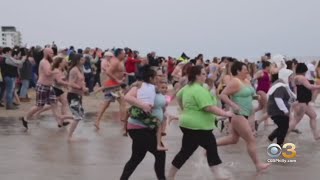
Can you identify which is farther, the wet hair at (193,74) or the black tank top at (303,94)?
the black tank top at (303,94)

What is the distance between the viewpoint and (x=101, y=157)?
973cm

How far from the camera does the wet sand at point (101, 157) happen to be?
8438 mm

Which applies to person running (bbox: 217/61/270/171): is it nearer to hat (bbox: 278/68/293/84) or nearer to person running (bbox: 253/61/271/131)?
hat (bbox: 278/68/293/84)

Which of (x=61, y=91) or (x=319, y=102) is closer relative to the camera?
(x=61, y=91)

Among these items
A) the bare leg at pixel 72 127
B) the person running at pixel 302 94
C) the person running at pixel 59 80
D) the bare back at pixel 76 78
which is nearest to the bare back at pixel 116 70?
the person running at pixel 59 80

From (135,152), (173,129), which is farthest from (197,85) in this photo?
(173,129)

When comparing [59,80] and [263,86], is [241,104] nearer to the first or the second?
[59,80]

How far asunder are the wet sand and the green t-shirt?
945 millimetres

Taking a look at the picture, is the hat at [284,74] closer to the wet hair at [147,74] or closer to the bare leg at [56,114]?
the wet hair at [147,74]

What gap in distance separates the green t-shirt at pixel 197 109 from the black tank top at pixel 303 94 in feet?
13.7

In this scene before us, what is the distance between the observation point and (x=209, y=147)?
7.77 meters

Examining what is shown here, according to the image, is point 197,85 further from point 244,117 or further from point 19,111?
point 19,111

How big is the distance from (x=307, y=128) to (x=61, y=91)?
543 cm

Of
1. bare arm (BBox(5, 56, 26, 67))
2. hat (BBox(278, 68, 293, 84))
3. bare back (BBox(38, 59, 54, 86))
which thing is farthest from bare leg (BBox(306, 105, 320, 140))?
bare arm (BBox(5, 56, 26, 67))
